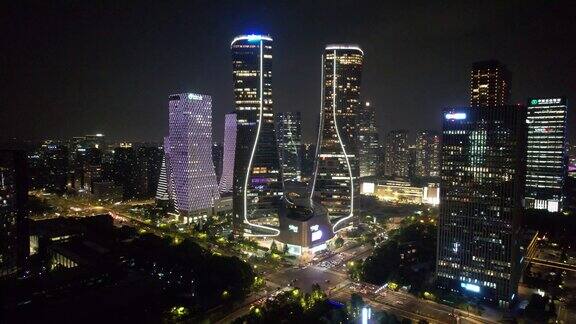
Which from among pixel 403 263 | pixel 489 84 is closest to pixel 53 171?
pixel 403 263

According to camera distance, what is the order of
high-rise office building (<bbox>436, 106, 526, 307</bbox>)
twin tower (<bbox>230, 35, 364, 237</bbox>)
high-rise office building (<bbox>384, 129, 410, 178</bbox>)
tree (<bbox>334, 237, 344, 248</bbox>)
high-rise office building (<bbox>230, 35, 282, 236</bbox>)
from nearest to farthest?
high-rise office building (<bbox>436, 106, 526, 307</bbox>), tree (<bbox>334, 237, 344, 248</bbox>), high-rise office building (<bbox>230, 35, 282, 236</bbox>), twin tower (<bbox>230, 35, 364, 237</bbox>), high-rise office building (<bbox>384, 129, 410, 178</bbox>)

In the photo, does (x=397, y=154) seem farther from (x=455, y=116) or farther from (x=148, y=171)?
(x=455, y=116)

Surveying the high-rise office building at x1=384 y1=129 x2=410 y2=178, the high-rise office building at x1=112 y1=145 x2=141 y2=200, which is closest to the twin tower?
the high-rise office building at x1=112 y1=145 x2=141 y2=200

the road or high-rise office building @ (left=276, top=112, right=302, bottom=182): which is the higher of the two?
high-rise office building @ (left=276, top=112, right=302, bottom=182)

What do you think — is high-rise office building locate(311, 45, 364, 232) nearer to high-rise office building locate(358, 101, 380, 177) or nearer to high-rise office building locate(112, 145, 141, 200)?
high-rise office building locate(112, 145, 141, 200)

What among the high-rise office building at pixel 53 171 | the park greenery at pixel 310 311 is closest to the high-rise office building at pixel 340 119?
the park greenery at pixel 310 311

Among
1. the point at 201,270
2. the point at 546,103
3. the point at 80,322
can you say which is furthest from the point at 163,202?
the point at 546,103
